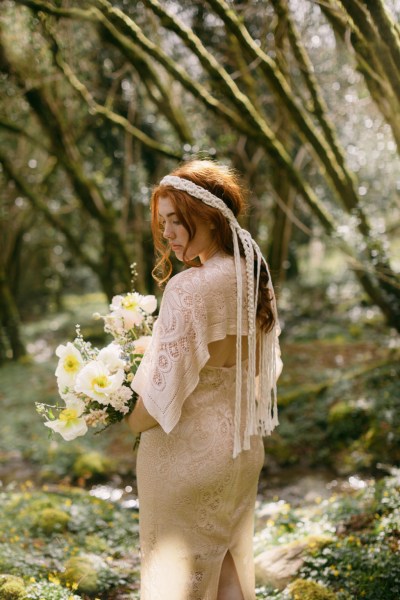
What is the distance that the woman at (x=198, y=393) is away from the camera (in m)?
2.33

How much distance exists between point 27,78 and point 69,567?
302 inches

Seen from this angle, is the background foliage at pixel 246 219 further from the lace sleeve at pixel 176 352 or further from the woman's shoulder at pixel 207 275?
the woman's shoulder at pixel 207 275

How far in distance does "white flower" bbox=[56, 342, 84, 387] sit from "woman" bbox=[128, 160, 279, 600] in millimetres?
304

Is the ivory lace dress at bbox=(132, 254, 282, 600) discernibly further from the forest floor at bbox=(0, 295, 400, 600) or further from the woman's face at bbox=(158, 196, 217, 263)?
the forest floor at bbox=(0, 295, 400, 600)

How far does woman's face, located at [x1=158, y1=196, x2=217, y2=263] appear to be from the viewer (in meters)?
2.50

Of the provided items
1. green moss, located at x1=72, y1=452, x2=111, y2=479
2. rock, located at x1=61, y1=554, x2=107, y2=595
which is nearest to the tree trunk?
green moss, located at x1=72, y1=452, x2=111, y2=479

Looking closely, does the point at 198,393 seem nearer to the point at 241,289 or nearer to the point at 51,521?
the point at 241,289

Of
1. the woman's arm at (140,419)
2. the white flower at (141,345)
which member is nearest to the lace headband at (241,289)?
the woman's arm at (140,419)

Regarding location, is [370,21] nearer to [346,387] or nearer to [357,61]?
[357,61]

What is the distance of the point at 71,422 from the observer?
8.30 feet

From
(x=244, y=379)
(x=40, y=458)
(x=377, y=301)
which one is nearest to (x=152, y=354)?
(x=244, y=379)

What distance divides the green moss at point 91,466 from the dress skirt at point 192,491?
14.9 ft

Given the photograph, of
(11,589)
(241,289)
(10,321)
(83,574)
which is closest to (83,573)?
(83,574)

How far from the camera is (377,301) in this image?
23.0 feet
